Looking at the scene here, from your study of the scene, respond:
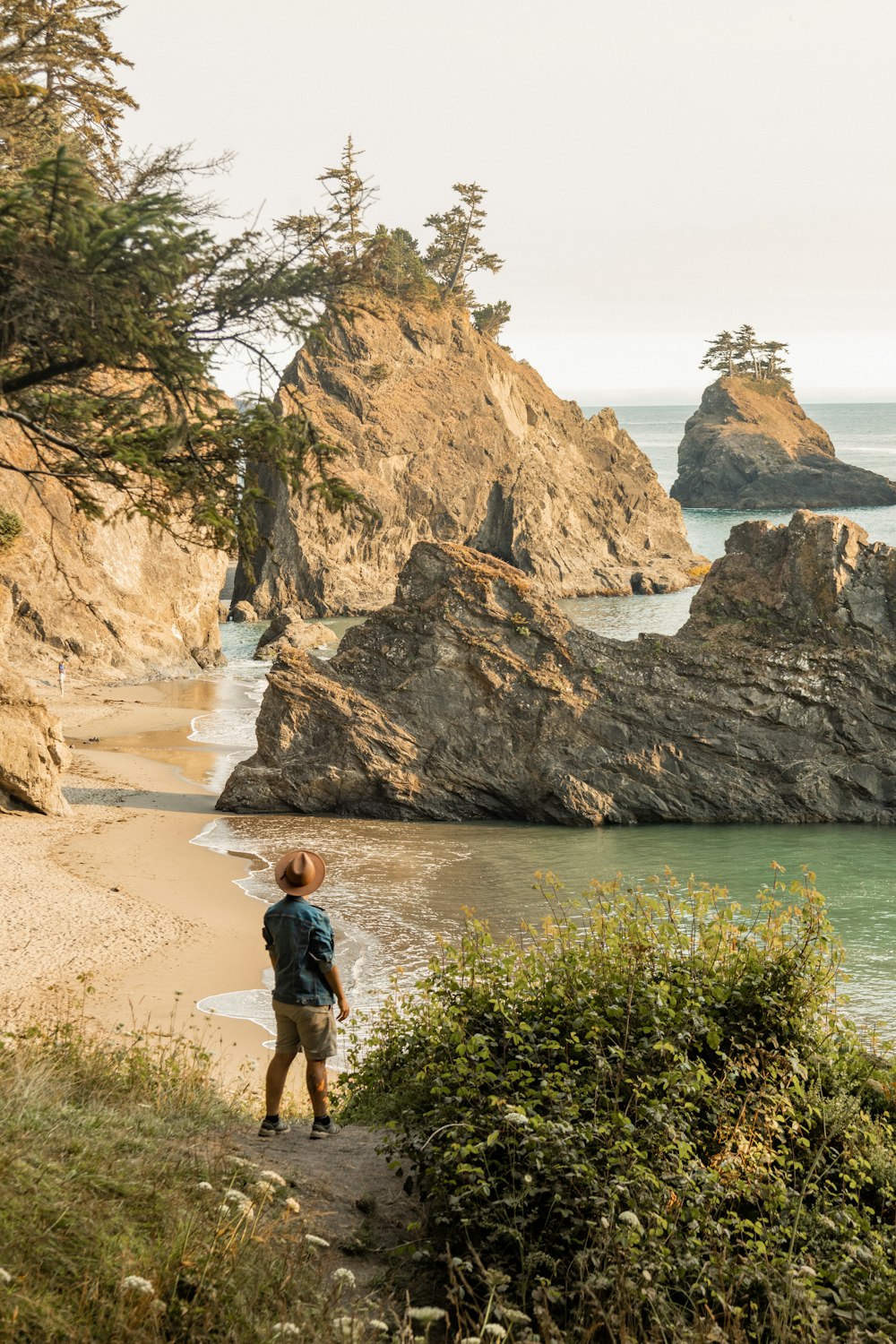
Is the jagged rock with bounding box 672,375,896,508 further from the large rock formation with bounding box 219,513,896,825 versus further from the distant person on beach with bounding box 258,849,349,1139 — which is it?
the distant person on beach with bounding box 258,849,349,1139

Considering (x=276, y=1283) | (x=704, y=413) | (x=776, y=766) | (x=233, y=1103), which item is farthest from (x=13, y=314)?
(x=704, y=413)

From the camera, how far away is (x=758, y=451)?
123000 millimetres

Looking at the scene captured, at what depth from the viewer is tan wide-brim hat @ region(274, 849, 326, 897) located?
7301mm

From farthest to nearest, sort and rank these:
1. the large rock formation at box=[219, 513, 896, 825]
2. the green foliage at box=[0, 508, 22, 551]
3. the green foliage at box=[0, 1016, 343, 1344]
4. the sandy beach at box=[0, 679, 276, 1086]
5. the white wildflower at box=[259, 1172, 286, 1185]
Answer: the green foliage at box=[0, 508, 22, 551] → the large rock formation at box=[219, 513, 896, 825] → the sandy beach at box=[0, 679, 276, 1086] → the white wildflower at box=[259, 1172, 286, 1185] → the green foliage at box=[0, 1016, 343, 1344]

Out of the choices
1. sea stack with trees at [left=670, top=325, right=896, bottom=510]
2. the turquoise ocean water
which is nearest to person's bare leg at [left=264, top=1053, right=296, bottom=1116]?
the turquoise ocean water

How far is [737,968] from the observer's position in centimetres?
713

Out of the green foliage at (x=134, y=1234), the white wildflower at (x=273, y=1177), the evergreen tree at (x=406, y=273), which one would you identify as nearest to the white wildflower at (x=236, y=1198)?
the green foliage at (x=134, y=1234)

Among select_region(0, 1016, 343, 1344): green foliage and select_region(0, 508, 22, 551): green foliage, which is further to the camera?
select_region(0, 508, 22, 551): green foliage

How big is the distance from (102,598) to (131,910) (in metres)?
30.1

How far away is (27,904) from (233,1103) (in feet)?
29.1

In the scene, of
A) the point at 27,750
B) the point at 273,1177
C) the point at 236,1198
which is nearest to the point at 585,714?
the point at 27,750

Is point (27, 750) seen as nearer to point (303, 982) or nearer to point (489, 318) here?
point (303, 982)

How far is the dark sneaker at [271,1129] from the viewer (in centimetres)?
721

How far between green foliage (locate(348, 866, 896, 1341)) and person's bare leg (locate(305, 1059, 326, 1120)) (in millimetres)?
438
